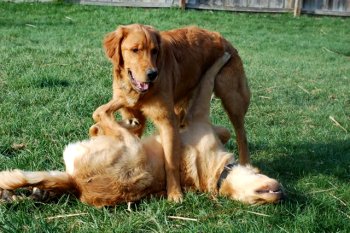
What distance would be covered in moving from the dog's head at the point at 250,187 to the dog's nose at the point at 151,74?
101 centimetres

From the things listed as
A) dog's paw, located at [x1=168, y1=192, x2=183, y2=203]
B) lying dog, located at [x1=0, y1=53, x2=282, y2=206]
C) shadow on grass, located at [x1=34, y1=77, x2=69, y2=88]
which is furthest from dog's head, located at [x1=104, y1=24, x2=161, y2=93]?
shadow on grass, located at [x1=34, y1=77, x2=69, y2=88]

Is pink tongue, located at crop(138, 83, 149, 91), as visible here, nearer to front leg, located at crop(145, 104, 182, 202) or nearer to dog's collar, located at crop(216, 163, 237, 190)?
front leg, located at crop(145, 104, 182, 202)

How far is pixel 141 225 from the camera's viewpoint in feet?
11.7

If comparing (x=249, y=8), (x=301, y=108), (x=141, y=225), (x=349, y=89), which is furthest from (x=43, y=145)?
(x=249, y=8)

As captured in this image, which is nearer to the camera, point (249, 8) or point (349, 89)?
point (349, 89)

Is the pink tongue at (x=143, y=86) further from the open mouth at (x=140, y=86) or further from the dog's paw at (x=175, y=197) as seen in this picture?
the dog's paw at (x=175, y=197)

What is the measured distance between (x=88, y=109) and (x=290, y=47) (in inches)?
333

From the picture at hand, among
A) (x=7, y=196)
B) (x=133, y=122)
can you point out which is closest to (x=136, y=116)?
(x=133, y=122)

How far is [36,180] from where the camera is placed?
3.81 m

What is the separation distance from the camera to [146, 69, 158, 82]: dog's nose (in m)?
4.14

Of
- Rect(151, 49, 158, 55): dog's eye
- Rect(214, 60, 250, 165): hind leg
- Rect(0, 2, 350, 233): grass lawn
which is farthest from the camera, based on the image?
Rect(214, 60, 250, 165): hind leg

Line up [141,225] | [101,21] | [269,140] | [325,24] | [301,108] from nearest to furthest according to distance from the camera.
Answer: [141,225], [269,140], [301,108], [101,21], [325,24]

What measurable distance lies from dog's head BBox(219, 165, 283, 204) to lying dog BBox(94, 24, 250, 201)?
0.43m

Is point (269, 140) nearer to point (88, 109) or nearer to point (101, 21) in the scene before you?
point (88, 109)
